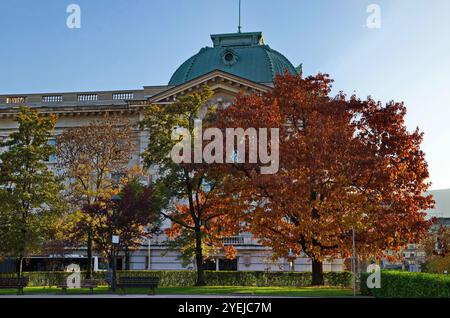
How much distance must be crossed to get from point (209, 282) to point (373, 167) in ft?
61.1

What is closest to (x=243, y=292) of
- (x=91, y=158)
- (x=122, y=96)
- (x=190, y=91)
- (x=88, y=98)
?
(x=91, y=158)

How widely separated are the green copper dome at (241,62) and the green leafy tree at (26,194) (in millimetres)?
21514

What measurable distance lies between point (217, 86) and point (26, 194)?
22108 mm

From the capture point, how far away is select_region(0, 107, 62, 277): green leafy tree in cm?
→ 4312

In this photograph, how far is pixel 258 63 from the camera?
64500mm

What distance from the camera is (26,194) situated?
4288 centimetres

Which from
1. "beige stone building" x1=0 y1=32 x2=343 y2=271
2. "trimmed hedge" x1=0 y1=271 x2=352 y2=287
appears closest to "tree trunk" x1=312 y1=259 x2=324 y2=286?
"trimmed hedge" x1=0 y1=271 x2=352 y2=287

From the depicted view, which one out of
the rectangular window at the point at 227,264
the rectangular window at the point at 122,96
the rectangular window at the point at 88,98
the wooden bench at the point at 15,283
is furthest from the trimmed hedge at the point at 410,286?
the rectangular window at the point at 88,98

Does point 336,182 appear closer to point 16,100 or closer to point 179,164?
point 179,164

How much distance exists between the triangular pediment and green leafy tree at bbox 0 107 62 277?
16.8m

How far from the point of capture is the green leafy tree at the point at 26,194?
43125 mm

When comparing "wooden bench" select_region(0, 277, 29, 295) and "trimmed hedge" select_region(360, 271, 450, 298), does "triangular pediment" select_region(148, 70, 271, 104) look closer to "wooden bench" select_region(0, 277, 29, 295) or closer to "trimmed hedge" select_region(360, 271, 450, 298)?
"wooden bench" select_region(0, 277, 29, 295)

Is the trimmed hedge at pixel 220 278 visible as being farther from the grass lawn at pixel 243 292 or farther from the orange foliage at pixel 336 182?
the grass lawn at pixel 243 292
